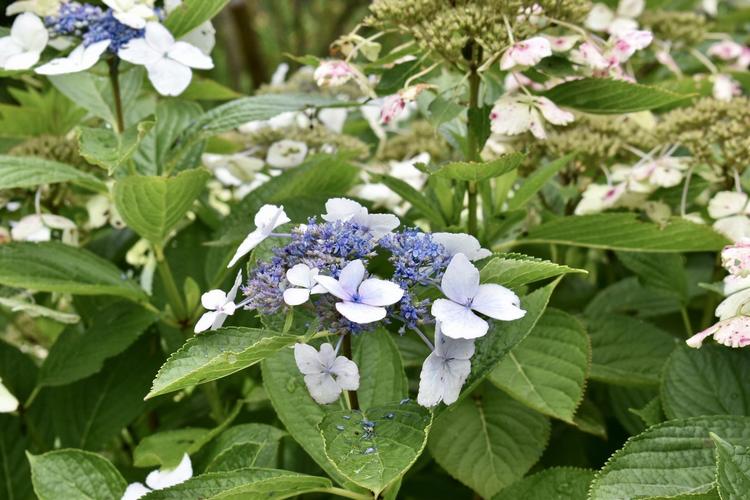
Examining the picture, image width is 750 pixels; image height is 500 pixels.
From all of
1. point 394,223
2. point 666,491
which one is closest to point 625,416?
point 666,491

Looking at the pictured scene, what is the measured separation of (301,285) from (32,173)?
469mm

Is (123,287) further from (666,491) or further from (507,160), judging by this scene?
(666,491)

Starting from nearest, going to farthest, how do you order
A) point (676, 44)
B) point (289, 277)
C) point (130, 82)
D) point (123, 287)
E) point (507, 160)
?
point (289, 277) < point (507, 160) < point (123, 287) < point (130, 82) < point (676, 44)

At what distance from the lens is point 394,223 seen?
29.6 inches

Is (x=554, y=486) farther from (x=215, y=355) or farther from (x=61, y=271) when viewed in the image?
(x=61, y=271)

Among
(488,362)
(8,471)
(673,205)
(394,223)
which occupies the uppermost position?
(394,223)

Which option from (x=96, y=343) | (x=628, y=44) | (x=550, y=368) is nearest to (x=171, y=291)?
(x=96, y=343)

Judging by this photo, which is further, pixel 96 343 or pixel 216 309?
pixel 96 343

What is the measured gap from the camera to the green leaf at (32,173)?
38.5 inches

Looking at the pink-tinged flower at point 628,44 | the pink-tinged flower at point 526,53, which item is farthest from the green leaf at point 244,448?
the pink-tinged flower at point 628,44

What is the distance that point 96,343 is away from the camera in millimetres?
1134

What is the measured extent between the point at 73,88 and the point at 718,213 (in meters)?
0.78

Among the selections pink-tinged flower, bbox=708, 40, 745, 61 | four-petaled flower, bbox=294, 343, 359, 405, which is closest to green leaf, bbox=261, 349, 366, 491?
four-petaled flower, bbox=294, 343, 359, 405

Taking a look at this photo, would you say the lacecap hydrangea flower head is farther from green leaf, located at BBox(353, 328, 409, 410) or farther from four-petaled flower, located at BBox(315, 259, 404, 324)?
green leaf, located at BBox(353, 328, 409, 410)
